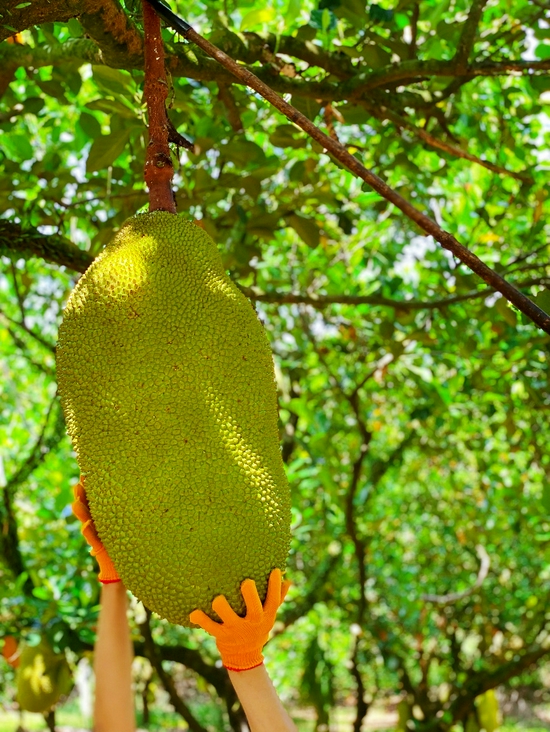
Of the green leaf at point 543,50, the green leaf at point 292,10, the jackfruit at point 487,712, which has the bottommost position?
the jackfruit at point 487,712

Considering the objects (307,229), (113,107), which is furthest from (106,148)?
(307,229)

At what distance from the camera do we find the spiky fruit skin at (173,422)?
0.98 m

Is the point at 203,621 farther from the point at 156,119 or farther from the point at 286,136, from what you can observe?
the point at 286,136

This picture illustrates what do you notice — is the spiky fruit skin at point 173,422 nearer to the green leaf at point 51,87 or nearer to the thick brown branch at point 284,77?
the thick brown branch at point 284,77

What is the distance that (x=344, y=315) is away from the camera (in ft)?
12.3

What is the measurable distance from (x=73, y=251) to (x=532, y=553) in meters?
5.02

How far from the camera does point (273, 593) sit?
103 cm

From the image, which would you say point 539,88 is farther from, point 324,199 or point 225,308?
point 225,308

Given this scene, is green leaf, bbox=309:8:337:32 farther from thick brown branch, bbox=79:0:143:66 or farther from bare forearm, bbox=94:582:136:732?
bare forearm, bbox=94:582:136:732

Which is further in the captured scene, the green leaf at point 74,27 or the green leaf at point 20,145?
the green leaf at point 20,145

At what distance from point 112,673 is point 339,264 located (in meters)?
2.61

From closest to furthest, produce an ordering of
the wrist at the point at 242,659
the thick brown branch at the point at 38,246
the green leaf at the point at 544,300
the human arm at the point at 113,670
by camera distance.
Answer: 1. the green leaf at the point at 544,300
2. the wrist at the point at 242,659
3. the human arm at the point at 113,670
4. the thick brown branch at the point at 38,246

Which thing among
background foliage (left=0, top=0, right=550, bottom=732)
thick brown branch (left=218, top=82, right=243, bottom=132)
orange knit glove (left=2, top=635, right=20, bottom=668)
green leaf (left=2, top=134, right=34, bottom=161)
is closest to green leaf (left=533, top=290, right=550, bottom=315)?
background foliage (left=0, top=0, right=550, bottom=732)

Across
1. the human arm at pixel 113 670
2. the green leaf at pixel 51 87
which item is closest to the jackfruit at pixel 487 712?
the human arm at pixel 113 670
